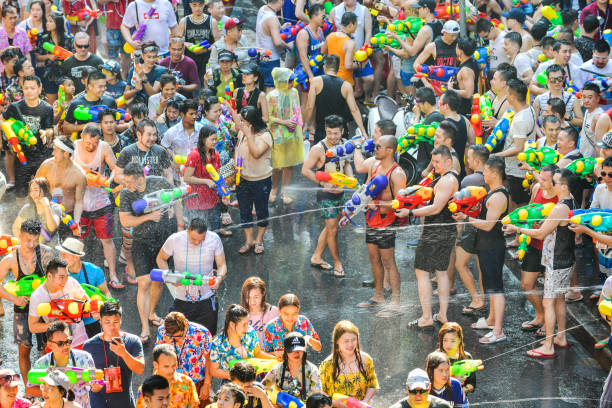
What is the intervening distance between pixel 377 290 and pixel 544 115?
2.72m

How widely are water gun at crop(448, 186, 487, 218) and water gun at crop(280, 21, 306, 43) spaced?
4.96 m

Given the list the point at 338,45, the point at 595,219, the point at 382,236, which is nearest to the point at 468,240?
the point at 382,236

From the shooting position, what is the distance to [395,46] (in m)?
12.3

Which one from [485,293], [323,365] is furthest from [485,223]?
[323,365]

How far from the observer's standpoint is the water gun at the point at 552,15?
12.4 metres

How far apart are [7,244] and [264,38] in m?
5.26

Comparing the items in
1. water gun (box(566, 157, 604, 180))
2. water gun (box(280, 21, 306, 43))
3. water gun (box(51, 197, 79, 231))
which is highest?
water gun (box(280, 21, 306, 43))

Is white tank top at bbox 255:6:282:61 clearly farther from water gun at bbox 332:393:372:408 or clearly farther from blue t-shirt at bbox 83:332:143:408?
water gun at bbox 332:393:372:408

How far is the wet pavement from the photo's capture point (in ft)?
25.3

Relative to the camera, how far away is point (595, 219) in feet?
25.3

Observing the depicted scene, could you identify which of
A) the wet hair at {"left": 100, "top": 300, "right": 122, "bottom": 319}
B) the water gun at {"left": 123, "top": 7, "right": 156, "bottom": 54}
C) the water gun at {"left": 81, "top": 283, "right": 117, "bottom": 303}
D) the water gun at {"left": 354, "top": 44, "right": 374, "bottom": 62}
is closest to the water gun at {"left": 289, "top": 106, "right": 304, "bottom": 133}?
the water gun at {"left": 354, "top": 44, "right": 374, "bottom": 62}

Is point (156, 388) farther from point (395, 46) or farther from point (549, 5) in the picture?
point (549, 5)

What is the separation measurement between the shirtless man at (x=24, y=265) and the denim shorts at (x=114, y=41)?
6224mm

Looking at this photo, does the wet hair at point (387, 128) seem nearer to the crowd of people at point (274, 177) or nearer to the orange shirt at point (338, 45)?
the crowd of people at point (274, 177)
